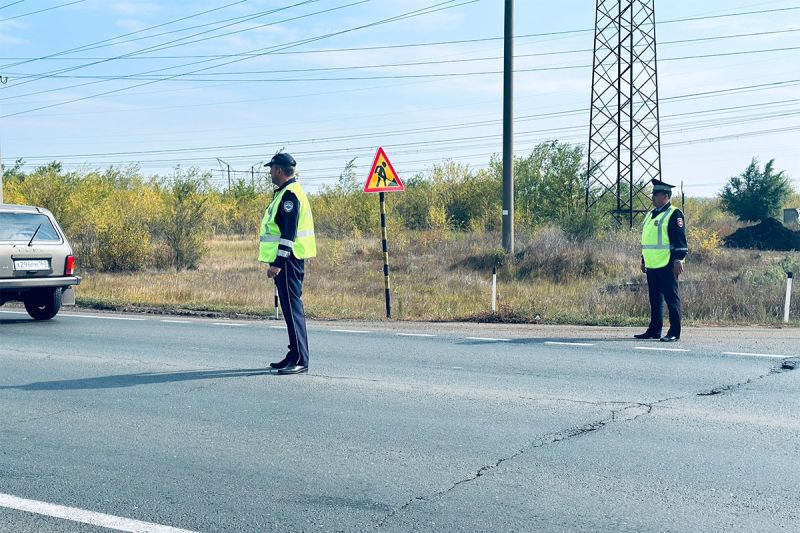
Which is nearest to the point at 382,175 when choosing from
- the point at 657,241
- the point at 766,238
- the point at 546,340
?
the point at 546,340

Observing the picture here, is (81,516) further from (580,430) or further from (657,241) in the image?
(657,241)

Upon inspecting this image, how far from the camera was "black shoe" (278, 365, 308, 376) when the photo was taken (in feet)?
27.5

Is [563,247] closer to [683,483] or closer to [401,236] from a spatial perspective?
[401,236]

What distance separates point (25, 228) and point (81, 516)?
10.1 meters

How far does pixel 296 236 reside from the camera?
8.00m

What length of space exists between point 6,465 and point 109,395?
213cm

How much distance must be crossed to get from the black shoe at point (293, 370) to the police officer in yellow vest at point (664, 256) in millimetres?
4777

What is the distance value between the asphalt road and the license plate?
312cm

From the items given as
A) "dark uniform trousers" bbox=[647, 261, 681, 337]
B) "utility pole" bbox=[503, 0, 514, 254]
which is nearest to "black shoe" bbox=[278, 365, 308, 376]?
"dark uniform trousers" bbox=[647, 261, 681, 337]

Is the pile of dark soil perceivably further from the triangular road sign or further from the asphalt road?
the asphalt road

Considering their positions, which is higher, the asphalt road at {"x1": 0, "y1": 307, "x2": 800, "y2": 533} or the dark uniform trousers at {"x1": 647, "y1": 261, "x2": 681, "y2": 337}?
the dark uniform trousers at {"x1": 647, "y1": 261, "x2": 681, "y2": 337}

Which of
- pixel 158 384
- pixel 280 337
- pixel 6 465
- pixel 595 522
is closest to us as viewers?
pixel 595 522

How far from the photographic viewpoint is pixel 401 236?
117 feet

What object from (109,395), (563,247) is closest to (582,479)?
(109,395)
